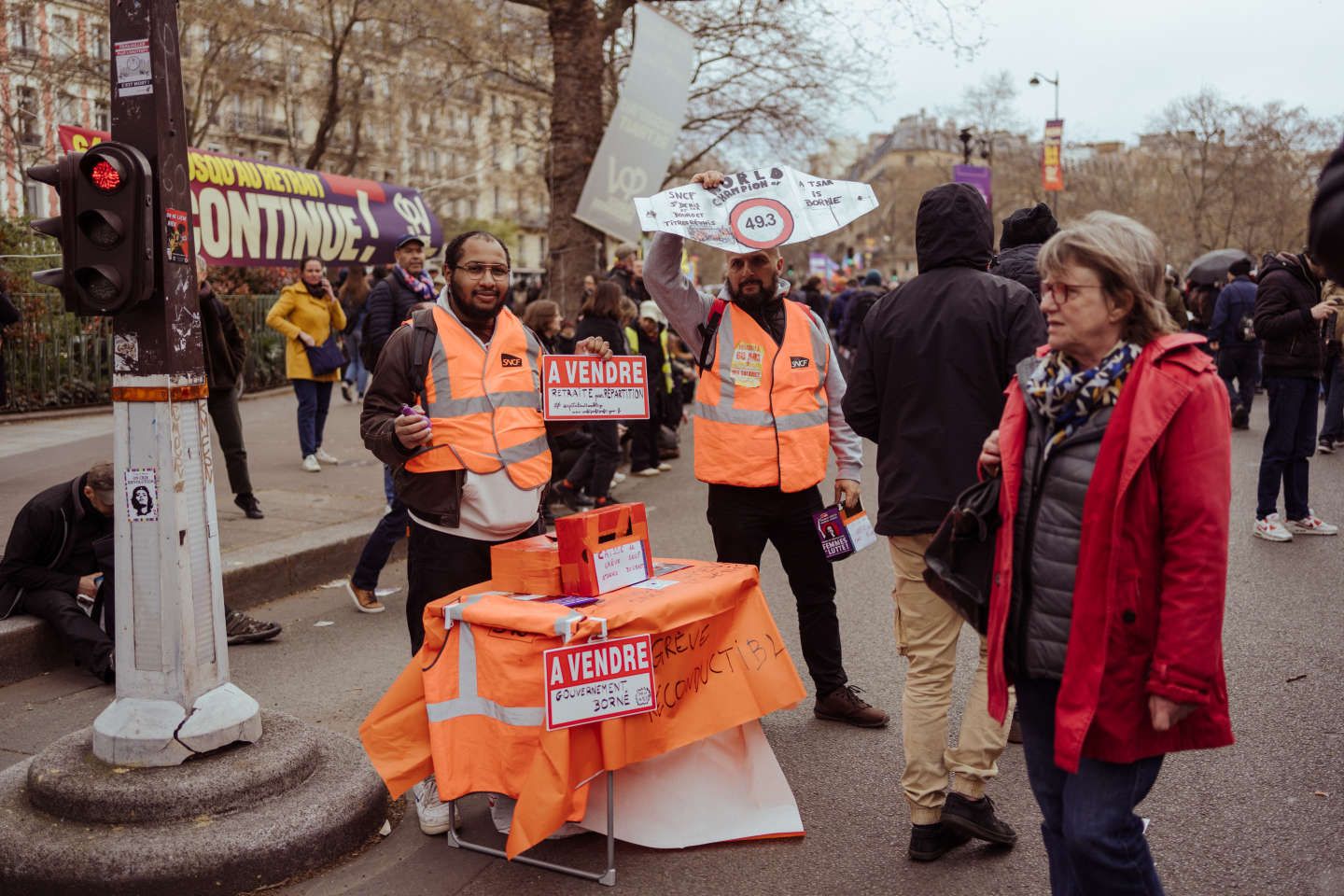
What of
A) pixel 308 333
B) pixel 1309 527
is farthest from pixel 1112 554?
pixel 308 333

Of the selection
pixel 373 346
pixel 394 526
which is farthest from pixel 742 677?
pixel 373 346

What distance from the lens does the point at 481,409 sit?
4.07m

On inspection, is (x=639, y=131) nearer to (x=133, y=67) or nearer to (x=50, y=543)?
(x=50, y=543)

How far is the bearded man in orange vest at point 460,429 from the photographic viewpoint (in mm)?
3998

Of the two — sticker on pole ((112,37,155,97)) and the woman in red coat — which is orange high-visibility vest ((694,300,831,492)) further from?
sticker on pole ((112,37,155,97))

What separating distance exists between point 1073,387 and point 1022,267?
2.16 m

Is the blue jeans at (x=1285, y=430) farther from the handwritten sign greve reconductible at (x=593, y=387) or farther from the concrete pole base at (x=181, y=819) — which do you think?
the concrete pole base at (x=181, y=819)

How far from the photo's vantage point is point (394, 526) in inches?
263

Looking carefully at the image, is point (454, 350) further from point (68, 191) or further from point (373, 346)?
point (373, 346)

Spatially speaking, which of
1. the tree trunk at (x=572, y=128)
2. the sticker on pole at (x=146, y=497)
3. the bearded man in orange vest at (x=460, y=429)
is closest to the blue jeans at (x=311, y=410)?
Result: the tree trunk at (x=572, y=128)

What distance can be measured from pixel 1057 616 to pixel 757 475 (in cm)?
216

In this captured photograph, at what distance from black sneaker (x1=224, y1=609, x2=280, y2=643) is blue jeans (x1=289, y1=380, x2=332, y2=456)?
4.60m

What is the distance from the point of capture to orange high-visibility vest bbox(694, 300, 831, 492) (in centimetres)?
466

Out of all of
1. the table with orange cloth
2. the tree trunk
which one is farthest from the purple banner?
the table with orange cloth
